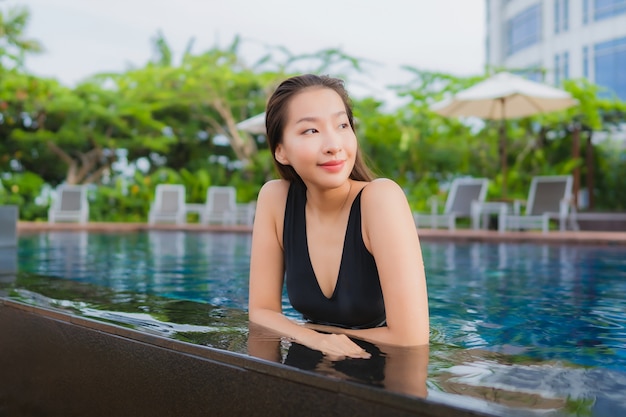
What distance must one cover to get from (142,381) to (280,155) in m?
0.88

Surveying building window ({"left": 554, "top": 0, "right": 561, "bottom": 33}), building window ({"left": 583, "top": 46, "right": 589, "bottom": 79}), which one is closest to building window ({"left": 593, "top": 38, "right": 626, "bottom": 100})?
building window ({"left": 583, "top": 46, "right": 589, "bottom": 79})

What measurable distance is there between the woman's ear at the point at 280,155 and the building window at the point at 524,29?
3275cm

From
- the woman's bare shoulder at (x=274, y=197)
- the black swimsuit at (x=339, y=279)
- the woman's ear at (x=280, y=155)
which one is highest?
the woman's ear at (x=280, y=155)

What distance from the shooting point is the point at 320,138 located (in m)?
2.04

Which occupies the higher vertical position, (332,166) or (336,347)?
(332,166)

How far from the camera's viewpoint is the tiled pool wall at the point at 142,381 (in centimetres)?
132

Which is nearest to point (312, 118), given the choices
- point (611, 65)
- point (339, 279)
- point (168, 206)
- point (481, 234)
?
point (339, 279)

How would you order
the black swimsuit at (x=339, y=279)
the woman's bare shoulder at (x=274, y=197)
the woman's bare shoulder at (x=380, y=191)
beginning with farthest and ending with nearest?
the woman's bare shoulder at (x=274, y=197) < the black swimsuit at (x=339, y=279) < the woman's bare shoulder at (x=380, y=191)

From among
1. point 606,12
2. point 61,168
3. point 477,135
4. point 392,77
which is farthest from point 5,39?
point 606,12

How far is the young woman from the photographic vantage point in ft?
6.24

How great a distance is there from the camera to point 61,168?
19.0m

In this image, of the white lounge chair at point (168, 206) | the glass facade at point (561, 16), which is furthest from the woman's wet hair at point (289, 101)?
the glass facade at point (561, 16)

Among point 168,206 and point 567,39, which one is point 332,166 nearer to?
point 168,206

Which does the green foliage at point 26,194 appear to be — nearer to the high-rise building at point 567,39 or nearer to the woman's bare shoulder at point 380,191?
the woman's bare shoulder at point 380,191
